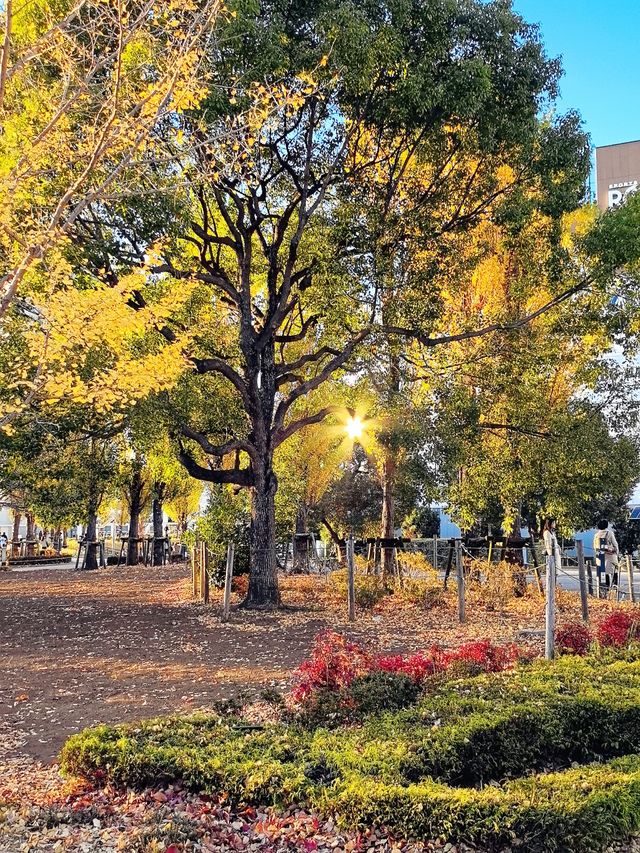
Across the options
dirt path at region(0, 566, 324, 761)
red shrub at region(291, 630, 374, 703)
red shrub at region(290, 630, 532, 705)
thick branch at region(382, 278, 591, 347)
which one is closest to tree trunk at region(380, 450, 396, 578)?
thick branch at region(382, 278, 591, 347)

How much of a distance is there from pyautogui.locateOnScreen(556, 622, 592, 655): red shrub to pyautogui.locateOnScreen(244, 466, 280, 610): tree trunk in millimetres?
6238

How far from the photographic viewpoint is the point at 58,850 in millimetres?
3490

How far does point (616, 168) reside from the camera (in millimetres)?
42188

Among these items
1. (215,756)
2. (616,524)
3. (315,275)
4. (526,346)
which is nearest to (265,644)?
(215,756)

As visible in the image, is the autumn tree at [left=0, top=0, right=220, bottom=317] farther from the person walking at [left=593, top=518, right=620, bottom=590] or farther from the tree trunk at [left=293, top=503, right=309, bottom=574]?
the tree trunk at [left=293, top=503, right=309, bottom=574]

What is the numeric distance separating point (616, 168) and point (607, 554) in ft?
113

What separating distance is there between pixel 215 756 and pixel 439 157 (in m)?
11.3

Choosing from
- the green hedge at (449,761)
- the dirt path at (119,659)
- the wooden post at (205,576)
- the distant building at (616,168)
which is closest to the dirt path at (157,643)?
the dirt path at (119,659)

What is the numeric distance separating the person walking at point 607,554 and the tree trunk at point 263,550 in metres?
7.67

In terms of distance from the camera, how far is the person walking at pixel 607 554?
15781 mm

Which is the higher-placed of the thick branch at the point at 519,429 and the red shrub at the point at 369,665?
the thick branch at the point at 519,429

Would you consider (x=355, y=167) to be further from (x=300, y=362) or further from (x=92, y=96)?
(x=92, y=96)

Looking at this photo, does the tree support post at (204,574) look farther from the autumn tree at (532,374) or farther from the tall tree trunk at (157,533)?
the tall tree trunk at (157,533)

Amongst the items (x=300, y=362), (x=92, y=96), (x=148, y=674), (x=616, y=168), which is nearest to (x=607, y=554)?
(x=300, y=362)
